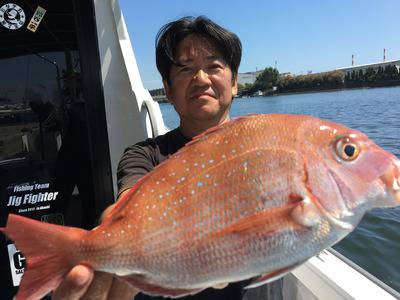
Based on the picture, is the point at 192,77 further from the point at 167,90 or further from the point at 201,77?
the point at 167,90

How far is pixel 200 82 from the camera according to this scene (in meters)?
2.26

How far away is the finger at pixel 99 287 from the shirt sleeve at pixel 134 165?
1.85 ft

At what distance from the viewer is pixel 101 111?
11.1 feet

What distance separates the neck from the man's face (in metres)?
0.02

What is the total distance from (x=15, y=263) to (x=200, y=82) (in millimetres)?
2318

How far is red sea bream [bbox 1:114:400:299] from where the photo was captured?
1146 millimetres

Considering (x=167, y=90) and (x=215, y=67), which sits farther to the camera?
(x=167, y=90)

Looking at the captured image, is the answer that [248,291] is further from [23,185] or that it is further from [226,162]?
[23,185]

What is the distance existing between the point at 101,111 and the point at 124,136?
311 mm

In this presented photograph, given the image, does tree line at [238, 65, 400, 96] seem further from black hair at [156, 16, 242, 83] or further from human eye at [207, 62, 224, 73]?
human eye at [207, 62, 224, 73]

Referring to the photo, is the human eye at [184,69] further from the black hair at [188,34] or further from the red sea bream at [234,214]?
the red sea bream at [234,214]

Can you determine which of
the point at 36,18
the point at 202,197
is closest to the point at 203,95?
the point at 202,197

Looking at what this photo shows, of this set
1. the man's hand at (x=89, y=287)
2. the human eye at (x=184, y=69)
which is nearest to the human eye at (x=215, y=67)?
the human eye at (x=184, y=69)

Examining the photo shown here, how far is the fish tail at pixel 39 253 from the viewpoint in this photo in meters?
1.21
